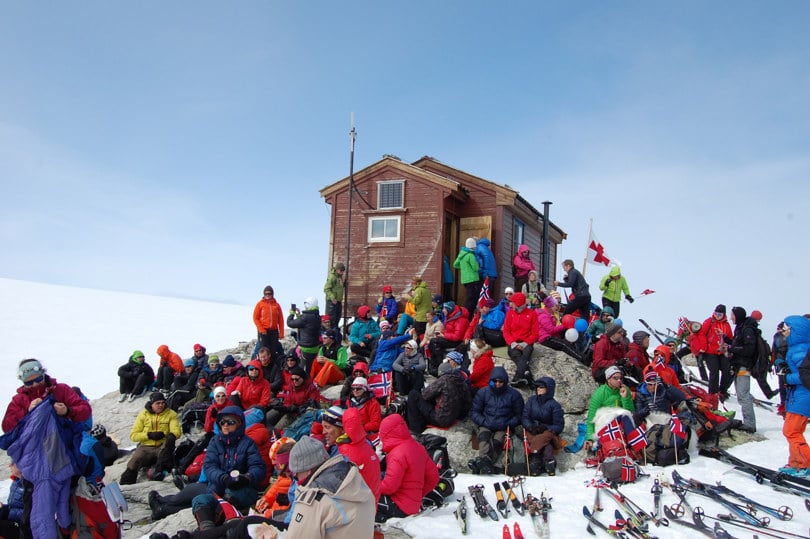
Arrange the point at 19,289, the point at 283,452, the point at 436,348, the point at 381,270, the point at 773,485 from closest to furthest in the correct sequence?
the point at 283,452 → the point at 773,485 → the point at 436,348 → the point at 381,270 → the point at 19,289

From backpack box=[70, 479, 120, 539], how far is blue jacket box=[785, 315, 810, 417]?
8504 millimetres

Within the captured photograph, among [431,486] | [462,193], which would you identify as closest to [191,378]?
[431,486]

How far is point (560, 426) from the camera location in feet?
25.4

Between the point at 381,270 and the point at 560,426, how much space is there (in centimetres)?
971

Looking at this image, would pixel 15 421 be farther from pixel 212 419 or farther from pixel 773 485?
pixel 773 485

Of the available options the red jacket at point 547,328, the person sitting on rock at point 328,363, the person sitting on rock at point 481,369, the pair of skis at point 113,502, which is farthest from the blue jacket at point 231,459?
the red jacket at point 547,328

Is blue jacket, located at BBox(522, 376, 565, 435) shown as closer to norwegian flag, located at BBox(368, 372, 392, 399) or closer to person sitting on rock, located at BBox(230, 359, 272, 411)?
norwegian flag, located at BBox(368, 372, 392, 399)

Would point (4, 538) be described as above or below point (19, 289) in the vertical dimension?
below

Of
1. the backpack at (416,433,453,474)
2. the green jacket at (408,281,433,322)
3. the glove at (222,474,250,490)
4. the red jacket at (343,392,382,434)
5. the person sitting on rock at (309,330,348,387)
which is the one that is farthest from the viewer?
the green jacket at (408,281,433,322)

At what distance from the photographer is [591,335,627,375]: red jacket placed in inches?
390

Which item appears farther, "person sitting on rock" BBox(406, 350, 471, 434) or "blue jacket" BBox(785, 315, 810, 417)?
"person sitting on rock" BBox(406, 350, 471, 434)

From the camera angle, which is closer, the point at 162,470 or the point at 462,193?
the point at 162,470

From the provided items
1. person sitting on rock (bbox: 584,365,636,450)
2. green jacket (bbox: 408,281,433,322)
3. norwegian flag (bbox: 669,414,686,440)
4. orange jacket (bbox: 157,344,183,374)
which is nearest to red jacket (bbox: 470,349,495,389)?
person sitting on rock (bbox: 584,365,636,450)

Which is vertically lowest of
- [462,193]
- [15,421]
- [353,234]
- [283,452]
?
[283,452]
